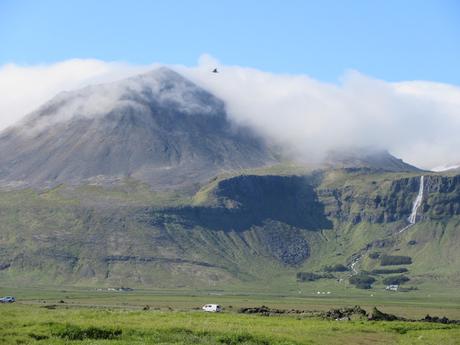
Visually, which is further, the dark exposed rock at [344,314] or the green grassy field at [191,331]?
the dark exposed rock at [344,314]

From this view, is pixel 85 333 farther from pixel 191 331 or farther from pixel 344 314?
pixel 344 314

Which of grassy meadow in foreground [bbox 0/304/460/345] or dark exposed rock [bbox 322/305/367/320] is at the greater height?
grassy meadow in foreground [bbox 0/304/460/345]

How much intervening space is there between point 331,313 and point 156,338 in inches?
2205

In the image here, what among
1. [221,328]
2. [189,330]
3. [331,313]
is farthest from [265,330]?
[331,313]

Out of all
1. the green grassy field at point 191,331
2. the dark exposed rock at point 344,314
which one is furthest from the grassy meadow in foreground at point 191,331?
the dark exposed rock at point 344,314

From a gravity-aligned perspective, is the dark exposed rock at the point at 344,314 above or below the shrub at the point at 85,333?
below

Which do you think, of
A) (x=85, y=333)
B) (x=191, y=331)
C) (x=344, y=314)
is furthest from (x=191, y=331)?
(x=344, y=314)

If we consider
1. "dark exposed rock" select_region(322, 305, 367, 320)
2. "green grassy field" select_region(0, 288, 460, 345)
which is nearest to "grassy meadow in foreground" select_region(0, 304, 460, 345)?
"green grassy field" select_region(0, 288, 460, 345)

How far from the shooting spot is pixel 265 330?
8525 cm

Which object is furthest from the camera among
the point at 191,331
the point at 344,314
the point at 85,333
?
the point at 344,314

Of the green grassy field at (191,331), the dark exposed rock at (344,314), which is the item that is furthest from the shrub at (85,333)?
the dark exposed rock at (344,314)

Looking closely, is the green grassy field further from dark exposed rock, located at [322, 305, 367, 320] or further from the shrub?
dark exposed rock, located at [322, 305, 367, 320]

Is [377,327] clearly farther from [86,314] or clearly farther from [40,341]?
[40,341]

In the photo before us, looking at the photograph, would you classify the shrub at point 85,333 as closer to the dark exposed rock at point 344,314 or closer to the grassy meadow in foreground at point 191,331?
the grassy meadow in foreground at point 191,331
